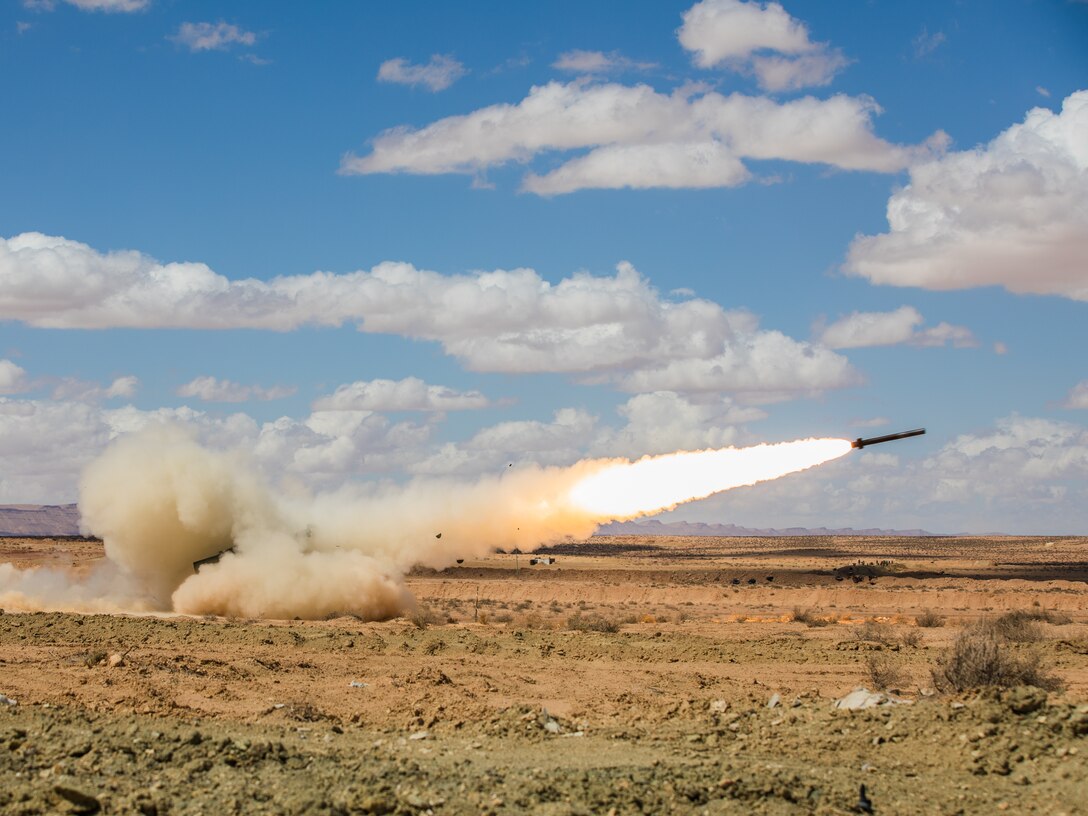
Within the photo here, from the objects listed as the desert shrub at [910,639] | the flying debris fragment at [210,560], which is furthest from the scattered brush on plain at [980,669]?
the flying debris fragment at [210,560]

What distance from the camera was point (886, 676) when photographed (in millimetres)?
23078

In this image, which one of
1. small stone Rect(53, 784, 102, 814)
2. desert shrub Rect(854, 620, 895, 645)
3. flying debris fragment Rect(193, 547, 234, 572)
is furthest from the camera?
flying debris fragment Rect(193, 547, 234, 572)

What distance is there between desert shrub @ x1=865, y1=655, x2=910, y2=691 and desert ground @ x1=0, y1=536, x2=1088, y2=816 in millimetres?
104

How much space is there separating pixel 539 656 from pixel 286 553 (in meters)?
13.7

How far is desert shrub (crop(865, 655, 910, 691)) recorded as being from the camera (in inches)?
874

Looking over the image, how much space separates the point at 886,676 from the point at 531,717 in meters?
8.77

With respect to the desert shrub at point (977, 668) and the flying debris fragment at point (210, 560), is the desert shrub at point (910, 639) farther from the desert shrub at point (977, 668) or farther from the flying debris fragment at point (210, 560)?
the flying debris fragment at point (210, 560)

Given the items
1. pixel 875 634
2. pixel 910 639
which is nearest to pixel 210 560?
pixel 875 634

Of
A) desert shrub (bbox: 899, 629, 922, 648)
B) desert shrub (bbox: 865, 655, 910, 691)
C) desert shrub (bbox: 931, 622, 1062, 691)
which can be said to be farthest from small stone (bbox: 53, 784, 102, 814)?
desert shrub (bbox: 899, 629, 922, 648)

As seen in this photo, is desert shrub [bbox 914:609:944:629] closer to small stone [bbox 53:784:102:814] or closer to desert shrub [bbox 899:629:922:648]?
desert shrub [bbox 899:629:922:648]

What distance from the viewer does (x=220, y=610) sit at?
3819 cm

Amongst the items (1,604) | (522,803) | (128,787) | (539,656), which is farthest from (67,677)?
(1,604)

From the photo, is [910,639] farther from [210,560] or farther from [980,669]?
[210,560]

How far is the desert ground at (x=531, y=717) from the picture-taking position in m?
12.5
